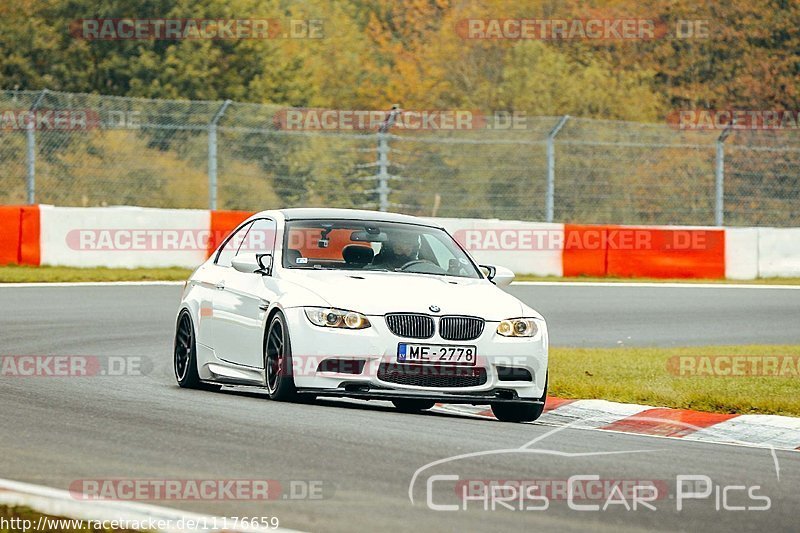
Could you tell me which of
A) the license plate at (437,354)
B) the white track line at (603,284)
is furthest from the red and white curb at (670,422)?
the white track line at (603,284)

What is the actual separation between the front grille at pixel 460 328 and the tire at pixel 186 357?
96.7 inches

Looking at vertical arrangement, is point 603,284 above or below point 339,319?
below

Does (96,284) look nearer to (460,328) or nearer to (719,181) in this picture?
(719,181)

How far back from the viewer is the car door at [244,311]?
1107cm

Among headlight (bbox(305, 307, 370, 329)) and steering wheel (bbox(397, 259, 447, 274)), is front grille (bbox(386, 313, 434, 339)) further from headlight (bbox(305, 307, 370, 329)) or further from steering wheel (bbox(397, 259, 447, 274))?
steering wheel (bbox(397, 259, 447, 274))

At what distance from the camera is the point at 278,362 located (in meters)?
10.7

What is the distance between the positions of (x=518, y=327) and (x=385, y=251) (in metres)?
1.36

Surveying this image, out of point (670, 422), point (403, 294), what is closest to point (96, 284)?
point (403, 294)

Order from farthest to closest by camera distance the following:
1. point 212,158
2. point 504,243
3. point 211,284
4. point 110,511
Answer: point 212,158 < point 504,243 < point 211,284 < point 110,511

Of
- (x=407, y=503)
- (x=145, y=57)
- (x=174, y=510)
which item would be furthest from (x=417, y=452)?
(x=145, y=57)

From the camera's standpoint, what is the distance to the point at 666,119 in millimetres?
52688

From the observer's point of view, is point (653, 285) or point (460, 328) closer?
point (460, 328)

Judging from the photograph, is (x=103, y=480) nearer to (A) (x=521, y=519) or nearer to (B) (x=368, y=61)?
(A) (x=521, y=519)

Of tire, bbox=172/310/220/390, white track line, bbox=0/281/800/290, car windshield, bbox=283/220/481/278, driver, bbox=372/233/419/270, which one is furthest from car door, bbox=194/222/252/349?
white track line, bbox=0/281/800/290
